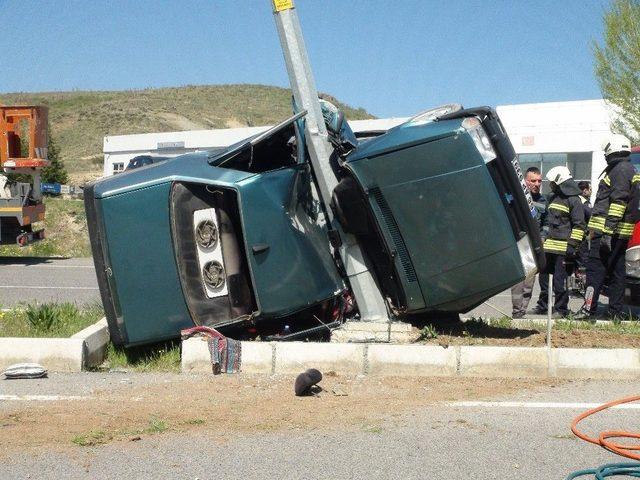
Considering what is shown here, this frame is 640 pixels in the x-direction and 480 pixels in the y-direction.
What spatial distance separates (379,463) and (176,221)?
2.91m

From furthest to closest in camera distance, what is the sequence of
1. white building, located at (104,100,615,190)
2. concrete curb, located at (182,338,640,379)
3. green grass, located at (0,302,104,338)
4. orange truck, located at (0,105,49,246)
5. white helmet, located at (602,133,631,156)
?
white building, located at (104,100,615,190)
orange truck, located at (0,105,49,246)
white helmet, located at (602,133,631,156)
green grass, located at (0,302,104,338)
concrete curb, located at (182,338,640,379)

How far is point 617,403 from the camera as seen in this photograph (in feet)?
18.5

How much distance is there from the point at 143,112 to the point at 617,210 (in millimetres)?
72087

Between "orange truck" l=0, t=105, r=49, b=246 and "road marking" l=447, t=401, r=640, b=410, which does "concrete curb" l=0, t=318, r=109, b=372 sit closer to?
"road marking" l=447, t=401, r=640, b=410

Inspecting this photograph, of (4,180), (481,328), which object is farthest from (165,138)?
(481,328)

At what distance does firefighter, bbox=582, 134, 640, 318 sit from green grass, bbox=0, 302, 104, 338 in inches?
200

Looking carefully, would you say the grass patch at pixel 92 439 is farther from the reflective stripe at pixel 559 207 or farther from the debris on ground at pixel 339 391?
the reflective stripe at pixel 559 207

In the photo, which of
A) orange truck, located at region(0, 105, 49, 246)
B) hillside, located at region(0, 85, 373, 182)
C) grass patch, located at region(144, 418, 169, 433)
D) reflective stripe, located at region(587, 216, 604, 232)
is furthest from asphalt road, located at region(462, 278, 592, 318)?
hillside, located at region(0, 85, 373, 182)

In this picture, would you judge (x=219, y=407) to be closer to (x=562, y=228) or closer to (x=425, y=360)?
(x=425, y=360)

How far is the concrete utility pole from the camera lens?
7.00 metres

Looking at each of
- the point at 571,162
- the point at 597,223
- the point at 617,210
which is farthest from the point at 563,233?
the point at 571,162

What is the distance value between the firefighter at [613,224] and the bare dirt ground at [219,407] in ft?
9.93

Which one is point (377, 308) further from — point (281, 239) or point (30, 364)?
point (30, 364)

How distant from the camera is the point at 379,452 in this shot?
4.73 metres
